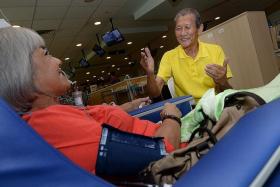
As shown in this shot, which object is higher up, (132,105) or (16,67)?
(16,67)

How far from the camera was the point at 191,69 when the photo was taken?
2.17 meters

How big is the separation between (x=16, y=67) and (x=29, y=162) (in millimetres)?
490

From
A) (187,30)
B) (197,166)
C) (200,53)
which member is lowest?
(197,166)

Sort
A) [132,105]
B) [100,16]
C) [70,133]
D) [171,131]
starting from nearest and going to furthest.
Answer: [70,133] < [171,131] < [132,105] < [100,16]

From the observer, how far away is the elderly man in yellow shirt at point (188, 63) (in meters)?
2.12

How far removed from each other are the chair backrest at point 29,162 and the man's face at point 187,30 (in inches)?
68.8

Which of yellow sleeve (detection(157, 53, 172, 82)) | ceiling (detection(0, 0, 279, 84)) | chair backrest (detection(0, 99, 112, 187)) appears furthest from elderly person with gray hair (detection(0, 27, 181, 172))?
ceiling (detection(0, 0, 279, 84))

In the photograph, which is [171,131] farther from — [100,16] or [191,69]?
[100,16]

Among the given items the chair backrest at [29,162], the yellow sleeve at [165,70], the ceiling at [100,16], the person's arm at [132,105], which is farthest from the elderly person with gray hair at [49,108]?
the ceiling at [100,16]

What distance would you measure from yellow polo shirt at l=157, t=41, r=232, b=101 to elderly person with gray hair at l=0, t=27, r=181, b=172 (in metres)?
0.87

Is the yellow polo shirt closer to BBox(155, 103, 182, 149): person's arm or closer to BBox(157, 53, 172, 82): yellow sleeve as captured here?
BBox(157, 53, 172, 82): yellow sleeve

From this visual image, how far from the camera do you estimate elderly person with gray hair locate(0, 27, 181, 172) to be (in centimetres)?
83

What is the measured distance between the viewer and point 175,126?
1.18m

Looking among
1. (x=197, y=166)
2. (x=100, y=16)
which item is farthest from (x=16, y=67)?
(x=100, y=16)
